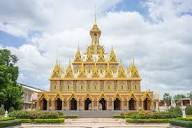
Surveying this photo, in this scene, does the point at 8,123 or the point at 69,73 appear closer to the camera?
the point at 8,123

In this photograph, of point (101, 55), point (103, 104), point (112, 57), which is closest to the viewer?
point (103, 104)

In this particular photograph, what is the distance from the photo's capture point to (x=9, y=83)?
2168 inches

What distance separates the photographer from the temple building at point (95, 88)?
217ft

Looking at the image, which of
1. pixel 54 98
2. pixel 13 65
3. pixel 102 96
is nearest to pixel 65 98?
pixel 54 98

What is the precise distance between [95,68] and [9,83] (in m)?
20.6

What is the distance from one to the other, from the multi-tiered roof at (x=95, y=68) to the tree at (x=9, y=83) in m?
11.0

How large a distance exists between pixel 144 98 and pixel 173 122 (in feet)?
116

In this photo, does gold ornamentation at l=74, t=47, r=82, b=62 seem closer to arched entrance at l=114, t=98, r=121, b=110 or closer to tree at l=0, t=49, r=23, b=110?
arched entrance at l=114, t=98, r=121, b=110

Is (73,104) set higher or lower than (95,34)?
lower

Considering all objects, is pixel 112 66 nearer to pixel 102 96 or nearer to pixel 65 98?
pixel 102 96

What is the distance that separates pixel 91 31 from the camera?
79.2 m

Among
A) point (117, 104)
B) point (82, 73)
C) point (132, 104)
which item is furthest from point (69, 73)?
point (132, 104)

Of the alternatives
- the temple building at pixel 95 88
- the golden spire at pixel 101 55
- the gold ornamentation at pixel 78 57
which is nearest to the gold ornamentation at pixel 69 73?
the temple building at pixel 95 88

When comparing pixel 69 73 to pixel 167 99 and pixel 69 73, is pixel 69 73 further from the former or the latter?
pixel 167 99
